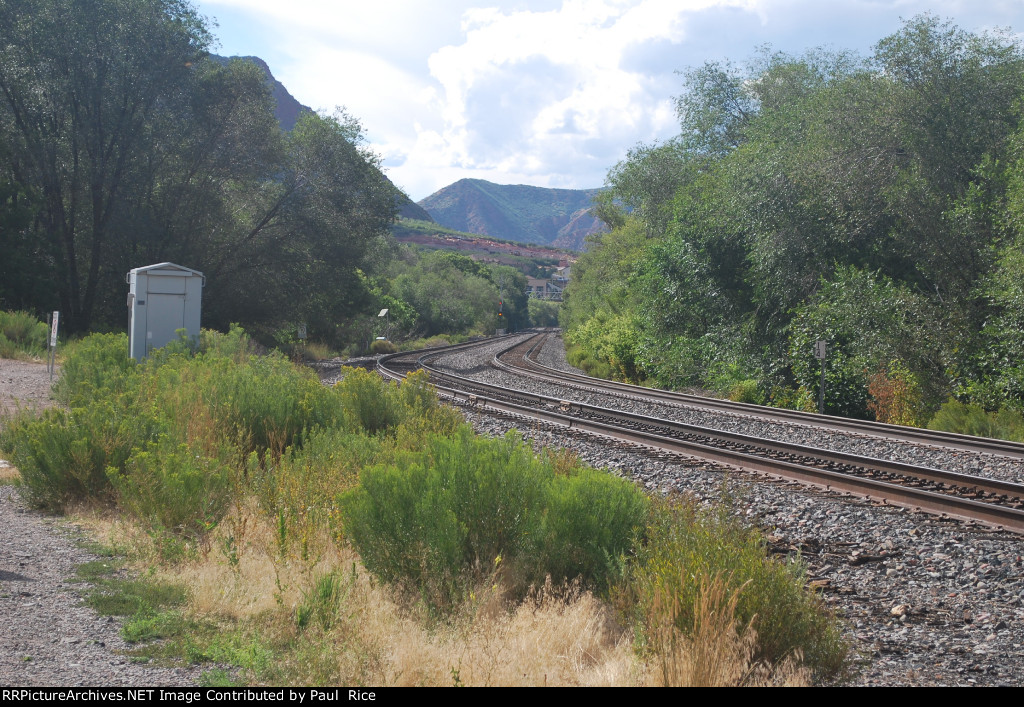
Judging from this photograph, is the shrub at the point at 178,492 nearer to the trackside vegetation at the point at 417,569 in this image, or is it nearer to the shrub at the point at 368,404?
the trackside vegetation at the point at 417,569

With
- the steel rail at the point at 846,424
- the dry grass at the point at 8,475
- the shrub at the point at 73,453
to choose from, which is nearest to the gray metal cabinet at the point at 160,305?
the dry grass at the point at 8,475

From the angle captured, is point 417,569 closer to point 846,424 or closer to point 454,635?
point 454,635

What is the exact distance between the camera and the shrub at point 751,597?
448 centimetres

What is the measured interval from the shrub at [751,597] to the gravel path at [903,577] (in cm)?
29

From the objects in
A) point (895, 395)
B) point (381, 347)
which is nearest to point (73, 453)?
point (895, 395)

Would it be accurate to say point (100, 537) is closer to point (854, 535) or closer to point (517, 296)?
point (854, 535)

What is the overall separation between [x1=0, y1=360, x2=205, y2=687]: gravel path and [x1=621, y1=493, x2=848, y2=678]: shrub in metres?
2.67

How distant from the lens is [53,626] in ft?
15.9

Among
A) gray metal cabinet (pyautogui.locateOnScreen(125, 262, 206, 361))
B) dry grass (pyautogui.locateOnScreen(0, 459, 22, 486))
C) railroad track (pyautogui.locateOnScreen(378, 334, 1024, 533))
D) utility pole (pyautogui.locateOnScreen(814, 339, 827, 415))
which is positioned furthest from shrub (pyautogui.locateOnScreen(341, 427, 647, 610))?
utility pole (pyautogui.locateOnScreen(814, 339, 827, 415))

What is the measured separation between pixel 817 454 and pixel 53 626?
1030cm

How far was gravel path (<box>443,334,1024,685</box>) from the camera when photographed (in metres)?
4.74

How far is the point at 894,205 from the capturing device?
67.4ft

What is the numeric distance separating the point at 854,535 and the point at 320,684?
5546mm

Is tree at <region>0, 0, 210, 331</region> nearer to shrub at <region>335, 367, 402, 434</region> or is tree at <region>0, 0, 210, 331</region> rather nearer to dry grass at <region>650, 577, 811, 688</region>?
shrub at <region>335, 367, 402, 434</region>
